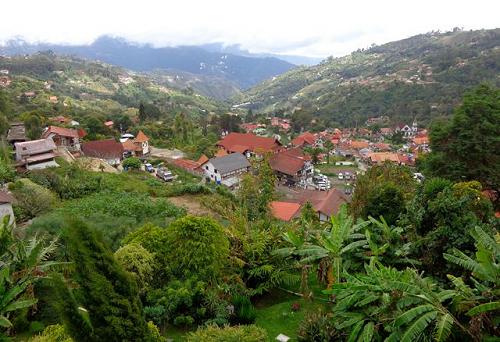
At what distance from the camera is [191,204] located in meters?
23.6

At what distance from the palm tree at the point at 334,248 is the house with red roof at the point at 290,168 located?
1402 inches

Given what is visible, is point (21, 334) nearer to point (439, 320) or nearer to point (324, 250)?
point (324, 250)

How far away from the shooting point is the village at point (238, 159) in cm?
2919

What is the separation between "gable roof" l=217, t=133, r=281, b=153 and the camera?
2088 inches

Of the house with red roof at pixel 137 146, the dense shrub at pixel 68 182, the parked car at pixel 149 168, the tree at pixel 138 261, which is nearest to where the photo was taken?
the tree at pixel 138 261

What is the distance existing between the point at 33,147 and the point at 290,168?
27.1 metres

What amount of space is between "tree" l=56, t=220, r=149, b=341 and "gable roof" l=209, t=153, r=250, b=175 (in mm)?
34613

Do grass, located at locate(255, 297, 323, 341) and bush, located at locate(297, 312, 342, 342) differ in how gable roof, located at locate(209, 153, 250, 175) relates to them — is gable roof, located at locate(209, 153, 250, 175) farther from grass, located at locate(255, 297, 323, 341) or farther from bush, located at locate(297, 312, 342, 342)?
bush, located at locate(297, 312, 342, 342)

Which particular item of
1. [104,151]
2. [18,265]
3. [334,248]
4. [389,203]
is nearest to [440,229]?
[334,248]

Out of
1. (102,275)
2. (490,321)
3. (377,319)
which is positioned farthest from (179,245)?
(490,321)

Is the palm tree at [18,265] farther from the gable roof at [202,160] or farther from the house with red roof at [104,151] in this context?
the gable roof at [202,160]

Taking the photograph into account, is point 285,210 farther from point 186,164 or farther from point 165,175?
point 186,164

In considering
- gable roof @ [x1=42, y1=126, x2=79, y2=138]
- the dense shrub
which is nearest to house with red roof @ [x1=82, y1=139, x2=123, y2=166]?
gable roof @ [x1=42, y1=126, x2=79, y2=138]

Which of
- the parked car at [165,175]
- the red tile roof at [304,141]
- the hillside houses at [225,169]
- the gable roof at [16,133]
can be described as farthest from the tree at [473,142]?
the red tile roof at [304,141]
